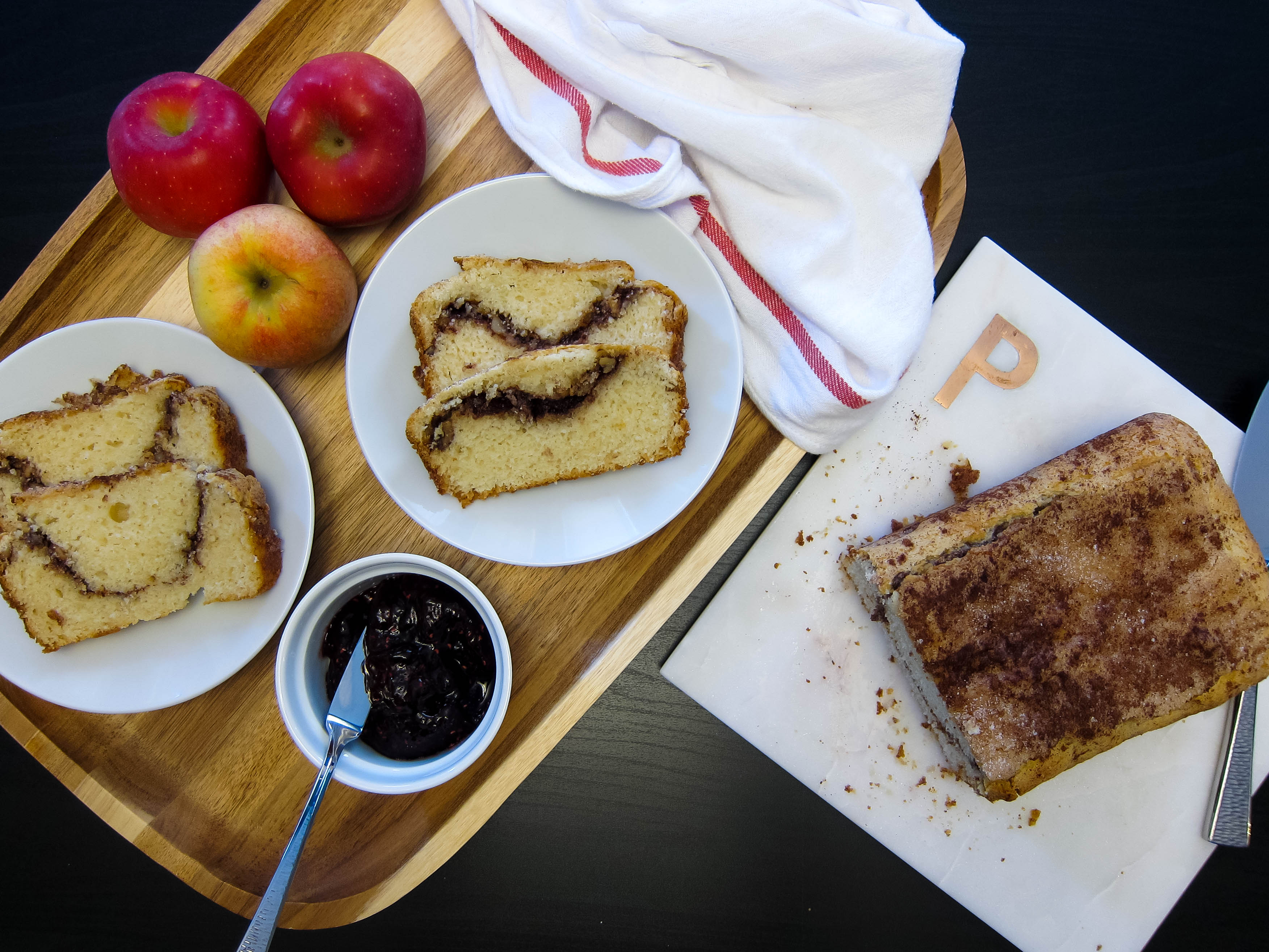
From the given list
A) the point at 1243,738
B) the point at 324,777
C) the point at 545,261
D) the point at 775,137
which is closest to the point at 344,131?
the point at 545,261

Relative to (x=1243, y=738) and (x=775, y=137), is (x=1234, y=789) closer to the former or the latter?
(x=1243, y=738)

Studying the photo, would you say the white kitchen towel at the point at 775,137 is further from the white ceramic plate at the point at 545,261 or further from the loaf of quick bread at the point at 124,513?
the loaf of quick bread at the point at 124,513

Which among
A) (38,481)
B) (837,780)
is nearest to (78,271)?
(38,481)

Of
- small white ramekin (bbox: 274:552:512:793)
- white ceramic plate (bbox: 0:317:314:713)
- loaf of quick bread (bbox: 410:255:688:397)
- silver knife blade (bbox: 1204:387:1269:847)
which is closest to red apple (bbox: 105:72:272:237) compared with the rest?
white ceramic plate (bbox: 0:317:314:713)

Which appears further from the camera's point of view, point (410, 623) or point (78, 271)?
point (78, 271)

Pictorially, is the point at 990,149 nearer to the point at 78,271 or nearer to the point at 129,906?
the point at 78,271
